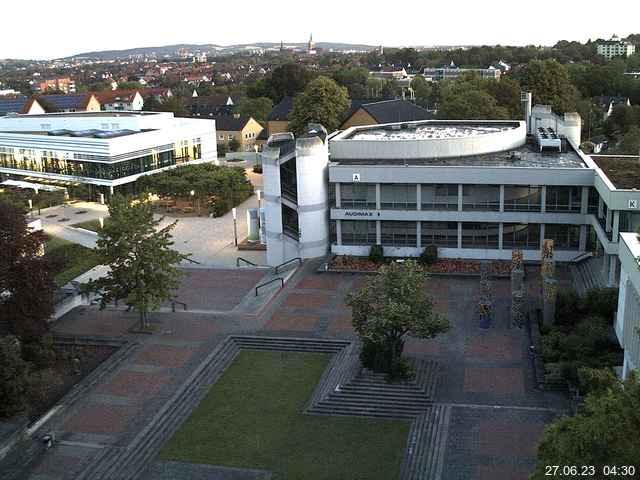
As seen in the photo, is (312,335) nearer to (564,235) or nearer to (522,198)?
(522,198)

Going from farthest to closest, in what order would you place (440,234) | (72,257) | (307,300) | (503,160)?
(72,257), (503,160), (440,234), (307,300)

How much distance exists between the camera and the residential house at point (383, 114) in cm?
7738

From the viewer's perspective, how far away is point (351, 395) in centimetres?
2508

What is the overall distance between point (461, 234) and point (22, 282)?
73.9 feet

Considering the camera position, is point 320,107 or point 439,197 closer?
point 439,197

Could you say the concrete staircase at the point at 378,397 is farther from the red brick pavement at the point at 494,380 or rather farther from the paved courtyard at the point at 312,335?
the red brick pavement at the point at 494,380

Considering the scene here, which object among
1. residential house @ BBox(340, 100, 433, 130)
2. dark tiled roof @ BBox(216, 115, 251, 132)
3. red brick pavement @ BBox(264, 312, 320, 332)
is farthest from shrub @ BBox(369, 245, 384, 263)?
dark tiled roof @ BBox(216, 115, 251, 132)

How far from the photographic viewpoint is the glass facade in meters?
61.4

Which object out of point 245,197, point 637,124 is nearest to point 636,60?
point 637,124

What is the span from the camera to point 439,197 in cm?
3922

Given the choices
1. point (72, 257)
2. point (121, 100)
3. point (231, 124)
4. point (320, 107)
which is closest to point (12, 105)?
point (121, 100)

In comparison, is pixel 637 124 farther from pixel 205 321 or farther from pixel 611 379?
pixel 611 379

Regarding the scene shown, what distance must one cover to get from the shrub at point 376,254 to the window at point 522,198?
6.97 meters

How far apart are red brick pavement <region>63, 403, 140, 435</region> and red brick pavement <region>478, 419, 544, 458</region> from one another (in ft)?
37.4
